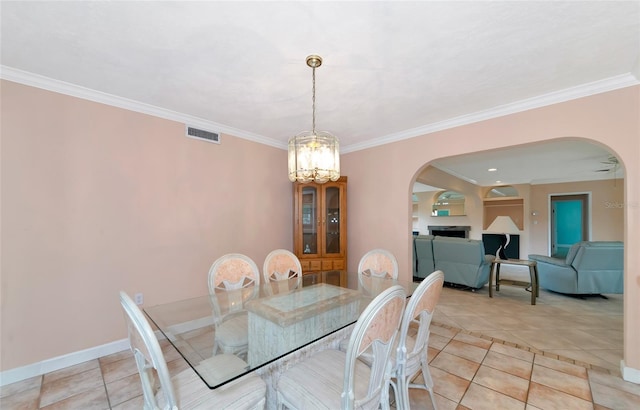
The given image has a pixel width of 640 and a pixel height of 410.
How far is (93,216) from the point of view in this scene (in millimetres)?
2344

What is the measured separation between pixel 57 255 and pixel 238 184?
1.81 meters

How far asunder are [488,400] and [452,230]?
6994 millimetres

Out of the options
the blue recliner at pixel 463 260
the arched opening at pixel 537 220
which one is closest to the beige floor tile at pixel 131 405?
the arched opening at pixel 537 220

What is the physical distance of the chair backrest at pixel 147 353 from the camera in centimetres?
99

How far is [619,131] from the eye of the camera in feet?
6.86

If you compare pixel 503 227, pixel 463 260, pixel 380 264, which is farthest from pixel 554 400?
pixel 503 227

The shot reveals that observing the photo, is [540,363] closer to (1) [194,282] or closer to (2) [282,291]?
(2) [282,291]

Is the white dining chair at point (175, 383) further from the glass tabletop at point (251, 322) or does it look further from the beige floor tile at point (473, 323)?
the beige floor tile at point (473, 323)

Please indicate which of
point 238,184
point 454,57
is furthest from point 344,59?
point 238,184

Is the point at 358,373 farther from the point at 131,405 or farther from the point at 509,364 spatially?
the point at 509,364

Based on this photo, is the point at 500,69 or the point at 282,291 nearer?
the point at 500,69

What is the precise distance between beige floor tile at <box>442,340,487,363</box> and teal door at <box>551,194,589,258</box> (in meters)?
6.40

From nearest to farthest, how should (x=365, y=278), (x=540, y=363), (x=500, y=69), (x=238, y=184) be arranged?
(x=500, y=69) < (x=540, y=363) < (x=365, y=278) < (x=238, y=184)

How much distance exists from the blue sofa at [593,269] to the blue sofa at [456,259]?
3.45 ft
